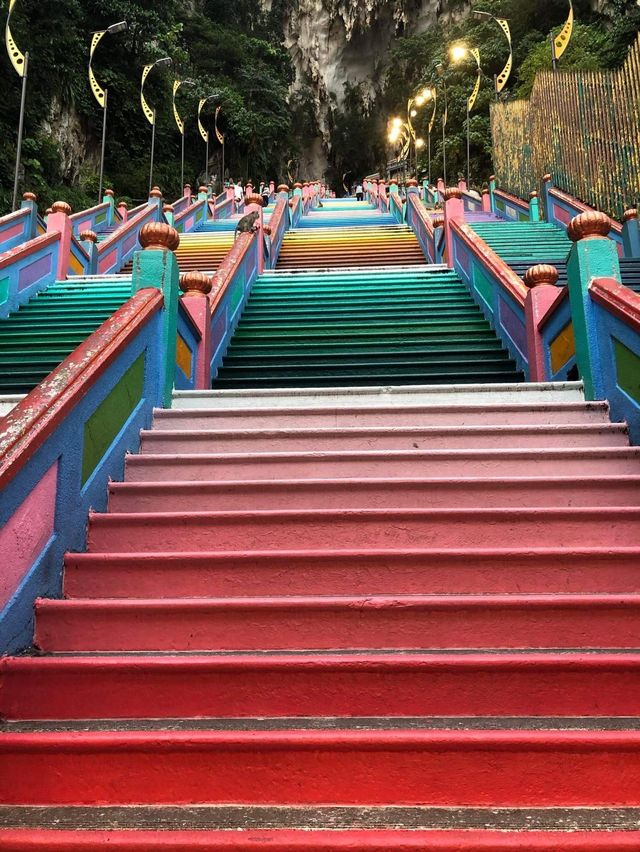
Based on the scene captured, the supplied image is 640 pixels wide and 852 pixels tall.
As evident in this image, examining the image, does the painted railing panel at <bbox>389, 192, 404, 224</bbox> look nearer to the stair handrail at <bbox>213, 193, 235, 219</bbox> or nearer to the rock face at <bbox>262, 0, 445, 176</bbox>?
the stair handrail at <bbox>213, 193, 235, 219</bbox>

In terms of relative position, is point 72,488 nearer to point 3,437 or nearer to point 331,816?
point 3,437

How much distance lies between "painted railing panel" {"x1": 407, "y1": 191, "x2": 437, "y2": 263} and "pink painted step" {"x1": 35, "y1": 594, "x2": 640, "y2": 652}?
328 inches

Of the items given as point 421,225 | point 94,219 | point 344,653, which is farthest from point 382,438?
point 94,219

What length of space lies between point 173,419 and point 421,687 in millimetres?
2493

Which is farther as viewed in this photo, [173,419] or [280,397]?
[280,397]

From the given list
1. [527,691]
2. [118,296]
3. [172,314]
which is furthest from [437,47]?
[527,691]

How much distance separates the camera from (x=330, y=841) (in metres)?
1.53

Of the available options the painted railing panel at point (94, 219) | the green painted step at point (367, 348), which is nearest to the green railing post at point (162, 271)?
the green painted step at point (367, 348)

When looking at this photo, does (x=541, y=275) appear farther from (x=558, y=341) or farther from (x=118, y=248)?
(x=118, y=248)

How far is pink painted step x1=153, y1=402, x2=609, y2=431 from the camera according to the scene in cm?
379

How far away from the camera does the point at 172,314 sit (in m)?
4.30

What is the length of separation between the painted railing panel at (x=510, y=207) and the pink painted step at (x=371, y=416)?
11.8 meters

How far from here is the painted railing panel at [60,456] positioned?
7.27 feet

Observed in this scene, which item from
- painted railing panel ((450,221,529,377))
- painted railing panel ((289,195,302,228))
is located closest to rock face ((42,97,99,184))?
painted railing panel ((289,195,302,228))
